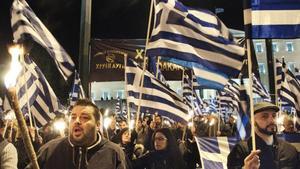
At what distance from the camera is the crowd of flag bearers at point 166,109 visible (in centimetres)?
354

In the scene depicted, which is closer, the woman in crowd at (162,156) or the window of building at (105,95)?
the woman in crowd at (162,156)

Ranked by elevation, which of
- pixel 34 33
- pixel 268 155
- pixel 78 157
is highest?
pixel 34 33

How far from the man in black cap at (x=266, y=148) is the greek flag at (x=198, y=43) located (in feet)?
3.26

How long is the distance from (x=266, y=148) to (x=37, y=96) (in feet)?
20.6

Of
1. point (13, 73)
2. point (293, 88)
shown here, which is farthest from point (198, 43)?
point (293, 88)

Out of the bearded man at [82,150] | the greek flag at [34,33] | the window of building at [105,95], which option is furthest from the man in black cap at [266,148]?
the window of building at [105,95]

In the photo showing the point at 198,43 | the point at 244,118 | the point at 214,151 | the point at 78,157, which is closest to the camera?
the point at 78,157

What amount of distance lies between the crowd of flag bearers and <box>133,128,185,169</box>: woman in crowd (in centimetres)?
1

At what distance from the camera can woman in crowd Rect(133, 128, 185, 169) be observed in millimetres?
6699

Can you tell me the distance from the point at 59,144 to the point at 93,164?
1.13 feet

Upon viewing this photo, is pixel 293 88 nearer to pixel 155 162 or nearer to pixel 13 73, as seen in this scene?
pixel 155 162

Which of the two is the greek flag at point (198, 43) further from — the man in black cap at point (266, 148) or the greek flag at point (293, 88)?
the greek flag at point (293, 88)

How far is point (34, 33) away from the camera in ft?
25.2

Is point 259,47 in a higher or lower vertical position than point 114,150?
higher
